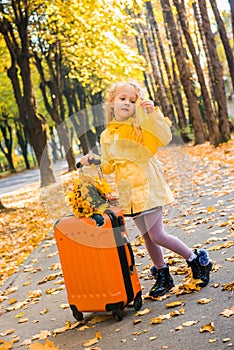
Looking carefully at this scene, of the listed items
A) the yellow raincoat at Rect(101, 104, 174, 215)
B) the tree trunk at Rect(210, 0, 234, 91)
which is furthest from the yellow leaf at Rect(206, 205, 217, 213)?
the tree trunk at Rect(210, 0, 234, 91)

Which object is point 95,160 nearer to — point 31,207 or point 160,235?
point 160,235

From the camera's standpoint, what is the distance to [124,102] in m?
5.14

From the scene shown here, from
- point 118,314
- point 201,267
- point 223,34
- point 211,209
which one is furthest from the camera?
point 223,34

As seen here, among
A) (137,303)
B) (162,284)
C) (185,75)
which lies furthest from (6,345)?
(185,75)

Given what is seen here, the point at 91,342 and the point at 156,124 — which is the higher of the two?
the point at 156,124

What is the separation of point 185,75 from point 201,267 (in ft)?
63.6

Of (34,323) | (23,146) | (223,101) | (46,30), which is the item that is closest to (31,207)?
(223,101)

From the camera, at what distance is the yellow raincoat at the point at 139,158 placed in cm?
505

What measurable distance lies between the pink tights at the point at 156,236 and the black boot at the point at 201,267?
0.08 m

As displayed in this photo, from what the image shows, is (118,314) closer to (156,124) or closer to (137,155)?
(137,155)

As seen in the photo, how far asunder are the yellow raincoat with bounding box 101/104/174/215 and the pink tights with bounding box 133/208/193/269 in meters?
0.15

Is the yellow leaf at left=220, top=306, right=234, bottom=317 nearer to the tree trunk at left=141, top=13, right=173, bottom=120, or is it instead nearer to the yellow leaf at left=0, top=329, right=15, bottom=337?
the yellow leaf at left=0, top=329, right=15, bottom=337

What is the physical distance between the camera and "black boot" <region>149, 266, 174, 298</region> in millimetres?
5301

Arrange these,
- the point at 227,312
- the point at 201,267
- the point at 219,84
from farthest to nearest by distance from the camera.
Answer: the point at 219,84, the point at 201,267, the point at 227,312
